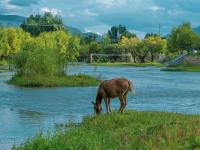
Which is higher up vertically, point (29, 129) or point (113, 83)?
point (113, 83)

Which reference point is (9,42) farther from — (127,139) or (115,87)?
(127,139)

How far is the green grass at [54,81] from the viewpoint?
194ft

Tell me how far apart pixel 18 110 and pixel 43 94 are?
13.1m

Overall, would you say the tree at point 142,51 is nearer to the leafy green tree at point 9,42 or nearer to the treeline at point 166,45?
the treeline at point 166,45

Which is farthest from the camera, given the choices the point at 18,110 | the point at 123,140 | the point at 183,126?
the point at 18,110

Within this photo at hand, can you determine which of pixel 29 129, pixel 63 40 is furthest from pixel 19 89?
pixel 63 40

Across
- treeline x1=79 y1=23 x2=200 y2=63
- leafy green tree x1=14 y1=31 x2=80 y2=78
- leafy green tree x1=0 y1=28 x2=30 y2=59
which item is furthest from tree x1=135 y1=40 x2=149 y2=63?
leafy green tree x1=14 y1=31 x2=80 y2=78

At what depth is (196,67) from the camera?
5482 inches

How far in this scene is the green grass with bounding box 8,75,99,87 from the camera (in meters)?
59.3

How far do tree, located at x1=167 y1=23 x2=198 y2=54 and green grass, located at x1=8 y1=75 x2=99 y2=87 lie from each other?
94.1 m

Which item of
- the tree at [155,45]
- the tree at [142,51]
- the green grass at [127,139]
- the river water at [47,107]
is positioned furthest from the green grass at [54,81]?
the tree at [155,45]

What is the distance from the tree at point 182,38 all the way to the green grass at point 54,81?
94.1 meters

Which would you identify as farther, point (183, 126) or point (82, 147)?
point (183, 126)

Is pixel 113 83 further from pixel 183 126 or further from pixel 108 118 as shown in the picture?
pixel 183 126
